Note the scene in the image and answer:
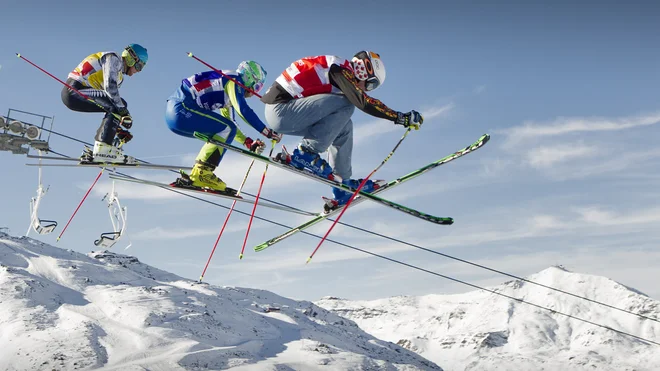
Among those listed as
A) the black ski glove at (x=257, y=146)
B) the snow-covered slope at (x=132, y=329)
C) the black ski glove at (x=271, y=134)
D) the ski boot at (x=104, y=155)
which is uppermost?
the black ski glove at (x=271, y=134)

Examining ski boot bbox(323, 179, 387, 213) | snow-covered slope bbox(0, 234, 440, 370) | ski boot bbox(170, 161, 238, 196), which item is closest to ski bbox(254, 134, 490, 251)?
ski boot bbox(323, 179, 387, 213)

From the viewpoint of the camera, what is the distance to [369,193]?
13594 mm

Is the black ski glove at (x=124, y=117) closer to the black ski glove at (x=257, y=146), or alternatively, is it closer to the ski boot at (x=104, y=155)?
the ski boot at (x=104, y=155)

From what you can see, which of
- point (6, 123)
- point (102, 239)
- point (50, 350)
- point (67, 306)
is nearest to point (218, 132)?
point (102, 239)

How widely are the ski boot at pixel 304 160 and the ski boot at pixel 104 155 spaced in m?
3.88

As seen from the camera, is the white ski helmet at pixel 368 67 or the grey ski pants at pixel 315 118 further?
the grey ski pants at pixel 315 118

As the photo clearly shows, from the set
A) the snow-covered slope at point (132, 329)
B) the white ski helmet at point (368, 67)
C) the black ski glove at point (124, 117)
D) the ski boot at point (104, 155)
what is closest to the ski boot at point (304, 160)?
the white ski helmet at point (368, 67)

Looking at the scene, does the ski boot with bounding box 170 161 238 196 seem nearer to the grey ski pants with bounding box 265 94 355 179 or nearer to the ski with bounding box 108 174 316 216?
the ski with bounding box 108 174 316 216

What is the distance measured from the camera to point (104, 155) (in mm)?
13938

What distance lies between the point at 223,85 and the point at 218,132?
3.28 feet

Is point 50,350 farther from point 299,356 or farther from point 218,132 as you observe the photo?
point 218,132

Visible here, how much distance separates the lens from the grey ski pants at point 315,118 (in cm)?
1182

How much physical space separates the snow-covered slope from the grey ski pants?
337ft

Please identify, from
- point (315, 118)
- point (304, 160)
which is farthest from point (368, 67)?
point (304, 160)
